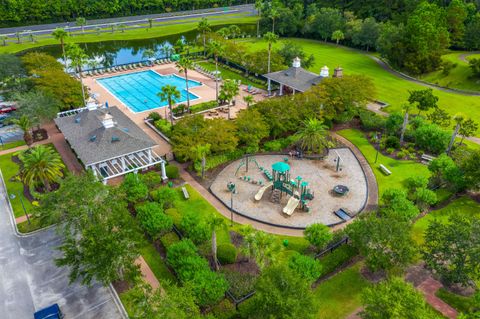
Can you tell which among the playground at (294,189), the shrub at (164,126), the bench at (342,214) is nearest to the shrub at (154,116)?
the shrub at (164,126)

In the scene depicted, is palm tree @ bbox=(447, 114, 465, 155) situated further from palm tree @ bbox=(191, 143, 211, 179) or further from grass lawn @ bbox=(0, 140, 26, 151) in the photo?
grass lawn @ bbox=(0, 140, 26, 151)

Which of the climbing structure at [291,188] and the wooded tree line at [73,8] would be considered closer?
the climbing structure at [291,188]

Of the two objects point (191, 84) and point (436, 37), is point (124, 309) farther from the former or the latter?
point (436, 37)

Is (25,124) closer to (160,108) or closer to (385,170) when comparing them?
(160,108)

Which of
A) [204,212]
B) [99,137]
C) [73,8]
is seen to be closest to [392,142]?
[204,212]

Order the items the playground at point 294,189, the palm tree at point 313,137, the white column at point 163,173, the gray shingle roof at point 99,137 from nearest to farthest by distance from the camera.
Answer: the playground at point 294,189
the gray shingle roof at point 99,137
the white column at point 163,173
the palm tree at point 313,137

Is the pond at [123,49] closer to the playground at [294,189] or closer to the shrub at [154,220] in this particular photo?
the playground at [294,189]

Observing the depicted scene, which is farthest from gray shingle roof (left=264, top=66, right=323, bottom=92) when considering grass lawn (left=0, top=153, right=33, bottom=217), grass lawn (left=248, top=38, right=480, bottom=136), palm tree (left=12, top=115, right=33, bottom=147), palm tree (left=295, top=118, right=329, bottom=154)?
grass lawn (left=0, top=153, right=33, bottom=217)
